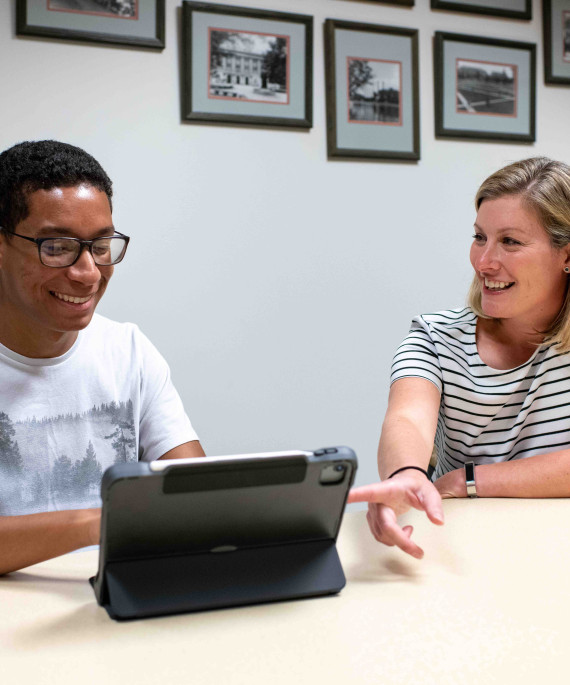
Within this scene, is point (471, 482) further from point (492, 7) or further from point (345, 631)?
point (492, 7)

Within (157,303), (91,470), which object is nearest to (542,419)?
(91,470)

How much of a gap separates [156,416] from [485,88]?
2018 millimetres

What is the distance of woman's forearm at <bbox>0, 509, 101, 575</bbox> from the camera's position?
965 millimetres

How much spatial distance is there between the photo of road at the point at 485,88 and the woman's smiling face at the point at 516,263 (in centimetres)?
135

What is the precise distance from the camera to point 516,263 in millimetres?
1547

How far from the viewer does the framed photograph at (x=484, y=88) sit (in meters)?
2.73

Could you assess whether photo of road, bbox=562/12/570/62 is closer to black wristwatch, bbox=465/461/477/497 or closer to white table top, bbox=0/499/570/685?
black wristwatch, bbox=465/461/477/497

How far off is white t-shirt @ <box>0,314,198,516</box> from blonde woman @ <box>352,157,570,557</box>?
485mm

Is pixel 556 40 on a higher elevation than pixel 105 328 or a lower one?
higher

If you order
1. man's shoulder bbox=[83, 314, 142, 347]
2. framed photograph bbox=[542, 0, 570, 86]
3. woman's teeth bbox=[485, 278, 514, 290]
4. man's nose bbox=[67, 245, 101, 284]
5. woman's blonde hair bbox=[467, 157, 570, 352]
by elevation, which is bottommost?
man's shoulder bbox=[83, 314, 142, 347]

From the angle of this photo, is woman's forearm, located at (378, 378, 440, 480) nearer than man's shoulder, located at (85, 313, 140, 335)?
Yes

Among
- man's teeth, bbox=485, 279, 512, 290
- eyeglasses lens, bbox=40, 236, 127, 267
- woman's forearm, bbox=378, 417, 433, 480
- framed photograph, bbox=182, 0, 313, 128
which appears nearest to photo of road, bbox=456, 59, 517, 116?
framed photograph, bbox=182, 0, 313, 128

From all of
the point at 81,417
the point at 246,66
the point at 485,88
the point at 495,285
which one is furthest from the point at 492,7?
the point at 81,417

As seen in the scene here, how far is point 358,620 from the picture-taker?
811mm
